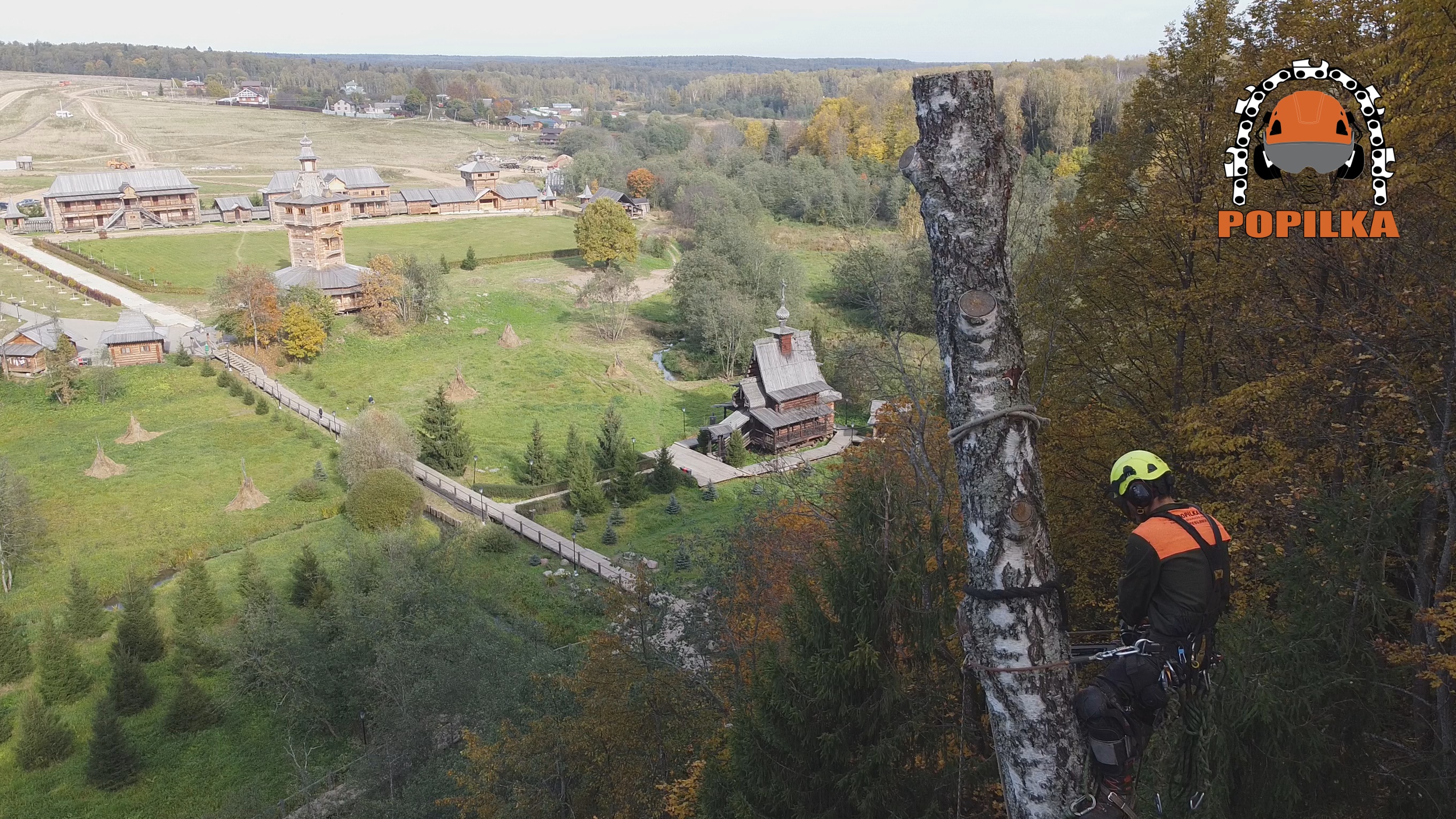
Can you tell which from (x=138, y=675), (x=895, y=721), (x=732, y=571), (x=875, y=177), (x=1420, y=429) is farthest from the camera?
(x=875, y=177)

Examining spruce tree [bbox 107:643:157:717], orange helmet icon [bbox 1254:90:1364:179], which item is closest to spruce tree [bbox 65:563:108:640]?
spruce tree [bbox 107:643:157:717]

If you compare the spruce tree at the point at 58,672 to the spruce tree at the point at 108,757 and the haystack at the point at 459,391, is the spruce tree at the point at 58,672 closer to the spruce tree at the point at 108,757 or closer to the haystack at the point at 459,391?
the spruce tree at the point at 108,757

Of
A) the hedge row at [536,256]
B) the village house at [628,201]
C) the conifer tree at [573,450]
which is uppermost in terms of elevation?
the village house at [628,201]

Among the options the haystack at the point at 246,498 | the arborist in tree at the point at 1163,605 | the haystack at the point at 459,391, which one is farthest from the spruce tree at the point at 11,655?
the arborist in tree at the point at 1163,605

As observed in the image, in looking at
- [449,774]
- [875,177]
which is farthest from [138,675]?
[875,177]

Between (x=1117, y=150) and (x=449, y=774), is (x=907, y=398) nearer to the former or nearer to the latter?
(x=1117, y=150)
